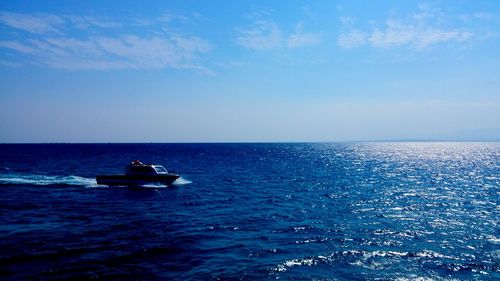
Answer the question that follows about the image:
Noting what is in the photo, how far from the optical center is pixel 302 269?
73.9ft

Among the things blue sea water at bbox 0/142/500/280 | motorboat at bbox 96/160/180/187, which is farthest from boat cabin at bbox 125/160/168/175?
blue sea water at bbox 0/142/500/280

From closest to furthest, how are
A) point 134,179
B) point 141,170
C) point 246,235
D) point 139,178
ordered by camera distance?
point 246,235 → point 139,178 → point 134,179 → point 141,170

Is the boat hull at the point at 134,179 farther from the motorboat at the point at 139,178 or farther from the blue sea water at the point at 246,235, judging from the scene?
the blue sea water at the point at 246,235

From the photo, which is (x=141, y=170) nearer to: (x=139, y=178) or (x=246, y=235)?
(x=139, y=178)

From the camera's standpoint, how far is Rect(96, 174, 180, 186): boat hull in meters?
60.4

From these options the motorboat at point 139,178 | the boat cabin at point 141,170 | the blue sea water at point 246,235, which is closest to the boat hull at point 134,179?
the motorboat at point 139,178

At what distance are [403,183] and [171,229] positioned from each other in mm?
50403

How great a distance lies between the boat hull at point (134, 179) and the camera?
60.4 m

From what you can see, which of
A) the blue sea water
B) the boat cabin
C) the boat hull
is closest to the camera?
the blue sea water

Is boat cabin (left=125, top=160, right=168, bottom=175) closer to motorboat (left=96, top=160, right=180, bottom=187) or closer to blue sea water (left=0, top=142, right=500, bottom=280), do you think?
motorboat (left=96, top=160, right=180, bottom=187)

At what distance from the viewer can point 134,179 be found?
60.6 meters

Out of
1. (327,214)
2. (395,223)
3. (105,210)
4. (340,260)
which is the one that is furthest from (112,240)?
(395,223)

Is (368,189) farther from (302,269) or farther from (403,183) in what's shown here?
(302,269)

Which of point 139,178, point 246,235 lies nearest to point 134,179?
point 139,178
